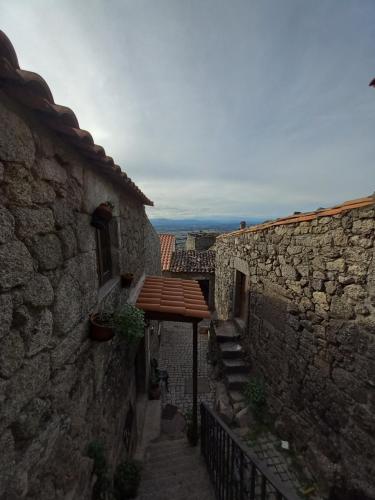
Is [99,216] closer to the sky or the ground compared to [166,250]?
closer to the sky

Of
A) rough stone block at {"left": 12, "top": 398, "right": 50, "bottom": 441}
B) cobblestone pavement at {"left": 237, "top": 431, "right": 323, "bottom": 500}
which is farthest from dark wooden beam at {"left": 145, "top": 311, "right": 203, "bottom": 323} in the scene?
cobblestone pavement at {"left": 237, "top": 431, "right": 323, "bottom": 500}

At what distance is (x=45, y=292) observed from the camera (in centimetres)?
146

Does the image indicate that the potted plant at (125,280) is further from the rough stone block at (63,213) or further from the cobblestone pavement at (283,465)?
the cobblestone pavement at (283,465)

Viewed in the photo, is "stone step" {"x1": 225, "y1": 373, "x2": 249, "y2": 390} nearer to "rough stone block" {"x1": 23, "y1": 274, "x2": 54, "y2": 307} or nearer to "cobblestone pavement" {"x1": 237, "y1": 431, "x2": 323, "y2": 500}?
"cobblestone pavement" {"x1": 237, "y1": 431, "x2": 323, "y2": 500}

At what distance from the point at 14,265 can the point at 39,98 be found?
0.87m

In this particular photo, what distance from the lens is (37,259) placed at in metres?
1.38

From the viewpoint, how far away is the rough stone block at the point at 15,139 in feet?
3.67

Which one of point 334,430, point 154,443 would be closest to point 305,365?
point 334,430

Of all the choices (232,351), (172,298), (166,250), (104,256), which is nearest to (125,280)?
(104,256)

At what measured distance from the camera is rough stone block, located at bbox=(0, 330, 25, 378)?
3.67 ft

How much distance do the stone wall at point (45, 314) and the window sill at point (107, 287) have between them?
192 mm

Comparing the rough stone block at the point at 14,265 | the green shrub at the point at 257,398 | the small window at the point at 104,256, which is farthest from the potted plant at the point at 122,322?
the green shrub at the point at 257,398

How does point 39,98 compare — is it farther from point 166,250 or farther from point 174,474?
point 166,250

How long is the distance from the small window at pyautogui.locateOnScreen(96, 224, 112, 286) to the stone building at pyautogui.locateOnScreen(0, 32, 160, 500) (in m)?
0.56
